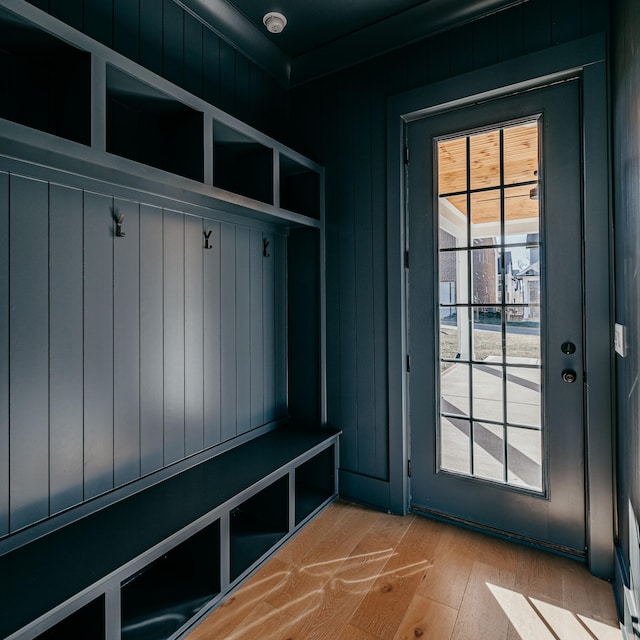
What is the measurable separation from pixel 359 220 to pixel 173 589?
85.4 inches

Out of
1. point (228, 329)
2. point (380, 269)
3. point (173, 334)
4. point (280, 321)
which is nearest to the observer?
point (173, 334)

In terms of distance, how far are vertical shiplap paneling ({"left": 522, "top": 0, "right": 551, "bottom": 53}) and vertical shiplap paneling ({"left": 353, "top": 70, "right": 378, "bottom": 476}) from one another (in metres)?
0.88

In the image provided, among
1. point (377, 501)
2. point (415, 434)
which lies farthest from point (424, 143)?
point (377, 501)

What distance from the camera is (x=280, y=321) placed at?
2.76 meters

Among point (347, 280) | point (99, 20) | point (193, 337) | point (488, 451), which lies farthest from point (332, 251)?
point (99, 20)

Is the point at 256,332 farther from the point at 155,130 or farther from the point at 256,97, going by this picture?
the point at 256,97

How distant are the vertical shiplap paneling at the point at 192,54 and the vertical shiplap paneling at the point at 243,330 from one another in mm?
763

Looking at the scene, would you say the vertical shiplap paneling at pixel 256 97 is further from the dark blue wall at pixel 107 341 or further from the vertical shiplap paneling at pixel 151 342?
the vertical shiplap paneling at pixel 151 342

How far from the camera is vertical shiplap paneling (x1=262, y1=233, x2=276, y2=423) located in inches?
103

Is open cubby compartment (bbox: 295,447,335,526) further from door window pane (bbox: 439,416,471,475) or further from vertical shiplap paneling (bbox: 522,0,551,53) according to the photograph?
vertical shiplap paneling (bbox: 522,0,551,53)

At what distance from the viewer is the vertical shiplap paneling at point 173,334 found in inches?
77.7

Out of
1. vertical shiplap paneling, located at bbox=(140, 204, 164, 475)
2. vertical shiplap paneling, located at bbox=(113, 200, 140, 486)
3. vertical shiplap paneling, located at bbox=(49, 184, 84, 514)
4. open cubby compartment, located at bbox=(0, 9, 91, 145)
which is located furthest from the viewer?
vertical shiplap paneling, located at bbox=(140, 204, 164, 475)

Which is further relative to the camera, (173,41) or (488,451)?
(488,451)

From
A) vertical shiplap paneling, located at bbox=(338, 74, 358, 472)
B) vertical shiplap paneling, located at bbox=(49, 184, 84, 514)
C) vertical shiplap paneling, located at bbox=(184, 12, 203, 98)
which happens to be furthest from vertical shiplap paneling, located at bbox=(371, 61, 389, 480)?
vertical shiplap paneling, located at bbox=(49, 184, 84, 514)
